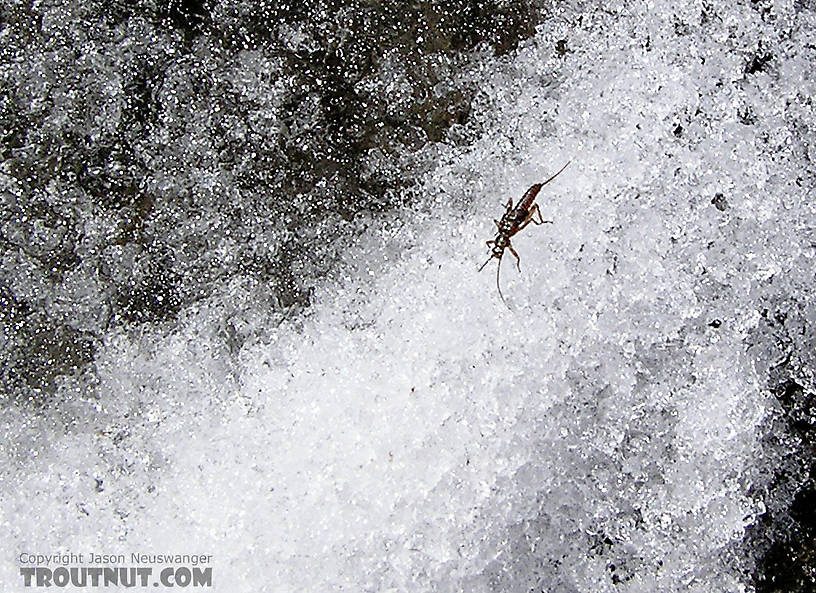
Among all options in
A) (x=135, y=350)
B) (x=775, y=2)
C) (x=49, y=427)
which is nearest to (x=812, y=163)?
(x=775, y=2)

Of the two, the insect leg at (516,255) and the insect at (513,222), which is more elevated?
the insect at (513,222)

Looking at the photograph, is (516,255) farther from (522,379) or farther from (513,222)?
(522,379)

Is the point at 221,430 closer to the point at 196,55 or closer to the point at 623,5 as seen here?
the point at 196,55

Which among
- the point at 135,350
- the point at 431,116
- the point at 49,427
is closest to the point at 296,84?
the point at 431,116

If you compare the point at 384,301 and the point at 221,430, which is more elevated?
the point at 384,301

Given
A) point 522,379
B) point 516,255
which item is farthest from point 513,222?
point 522,379

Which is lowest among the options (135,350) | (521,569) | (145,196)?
(521,569)

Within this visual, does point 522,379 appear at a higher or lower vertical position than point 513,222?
lower

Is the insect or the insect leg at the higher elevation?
the insect
